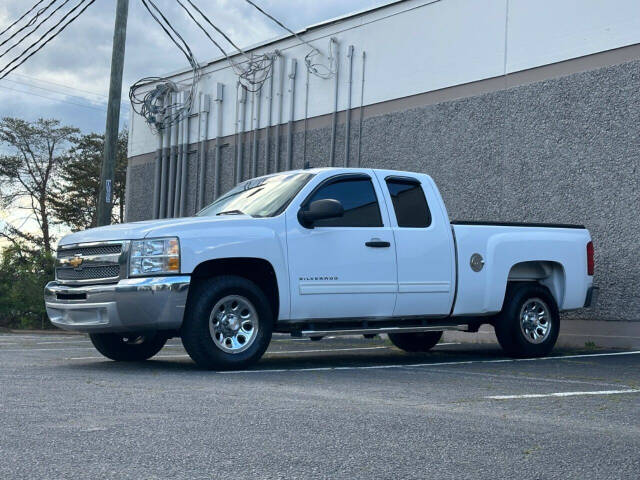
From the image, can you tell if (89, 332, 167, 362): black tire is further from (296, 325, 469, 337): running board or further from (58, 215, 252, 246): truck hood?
(296, 325, 469, 337): running board

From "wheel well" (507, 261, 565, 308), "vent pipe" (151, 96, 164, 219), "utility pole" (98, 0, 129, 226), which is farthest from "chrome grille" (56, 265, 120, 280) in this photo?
"vent pipe" (151, 96, 164, 219)

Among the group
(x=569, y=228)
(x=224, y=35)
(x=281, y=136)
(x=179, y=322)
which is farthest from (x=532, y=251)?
(x=224, y=35)

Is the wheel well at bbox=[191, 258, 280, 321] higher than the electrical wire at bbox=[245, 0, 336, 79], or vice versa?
the electrical wire at bbox=[245, 0, 336, 79]

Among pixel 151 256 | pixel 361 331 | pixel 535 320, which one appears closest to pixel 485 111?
pixel 535 320

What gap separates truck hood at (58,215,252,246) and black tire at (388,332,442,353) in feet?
12.2

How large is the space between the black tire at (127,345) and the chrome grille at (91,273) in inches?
28.7

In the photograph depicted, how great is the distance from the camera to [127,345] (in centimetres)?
988

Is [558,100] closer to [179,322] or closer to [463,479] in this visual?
[179,322]

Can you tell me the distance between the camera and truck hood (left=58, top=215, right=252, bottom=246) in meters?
8.65

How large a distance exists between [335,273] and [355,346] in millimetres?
3892

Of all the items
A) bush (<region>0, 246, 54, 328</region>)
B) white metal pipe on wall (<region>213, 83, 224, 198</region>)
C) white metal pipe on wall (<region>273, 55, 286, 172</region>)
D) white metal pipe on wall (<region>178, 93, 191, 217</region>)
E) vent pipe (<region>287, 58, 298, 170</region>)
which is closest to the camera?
vent pipe (<region>287, 58, 298, 170</region>)

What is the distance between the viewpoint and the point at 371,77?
673 inches

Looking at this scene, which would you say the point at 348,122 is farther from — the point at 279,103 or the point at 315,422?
the point at 315,422

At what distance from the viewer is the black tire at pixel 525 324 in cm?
1081
